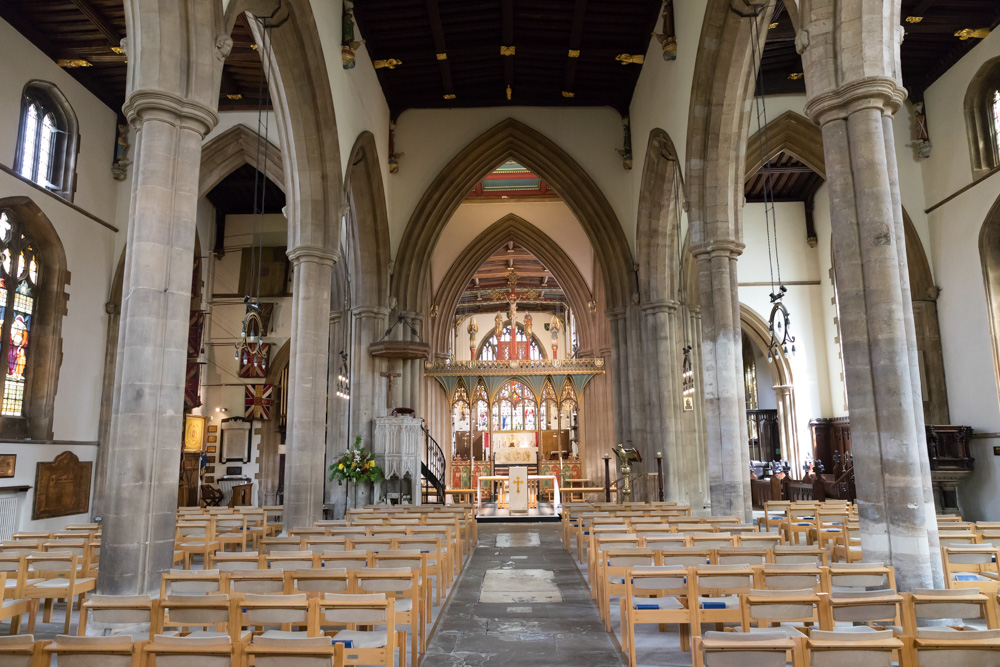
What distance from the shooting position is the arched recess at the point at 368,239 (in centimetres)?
1538

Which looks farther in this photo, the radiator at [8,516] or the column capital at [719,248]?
the radiator at [8,516]

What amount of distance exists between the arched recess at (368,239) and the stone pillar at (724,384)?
7761 millimetres

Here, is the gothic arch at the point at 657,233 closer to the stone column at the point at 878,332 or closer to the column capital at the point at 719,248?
the column capital at the point at 719,248

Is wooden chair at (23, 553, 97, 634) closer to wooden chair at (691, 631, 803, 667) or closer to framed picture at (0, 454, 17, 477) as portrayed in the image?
wooden chair at (691, 631, 803, 667)

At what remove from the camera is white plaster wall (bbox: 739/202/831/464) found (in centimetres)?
1902

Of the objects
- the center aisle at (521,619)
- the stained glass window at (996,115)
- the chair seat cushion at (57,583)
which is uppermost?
the stained glass window at (996,115)

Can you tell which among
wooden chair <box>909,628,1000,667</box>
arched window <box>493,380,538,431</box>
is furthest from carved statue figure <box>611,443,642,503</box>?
arched window <box>493,380,538,431</box>

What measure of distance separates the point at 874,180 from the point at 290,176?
8.37 metres

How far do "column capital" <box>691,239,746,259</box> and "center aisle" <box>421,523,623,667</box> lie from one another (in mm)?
5003

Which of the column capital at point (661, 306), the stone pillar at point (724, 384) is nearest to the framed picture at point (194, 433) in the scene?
the column capital at point (661, 306)

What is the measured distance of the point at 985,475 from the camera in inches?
504

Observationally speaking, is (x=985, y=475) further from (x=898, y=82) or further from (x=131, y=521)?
(x=131, y=521)

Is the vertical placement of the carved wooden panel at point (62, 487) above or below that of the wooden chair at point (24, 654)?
above

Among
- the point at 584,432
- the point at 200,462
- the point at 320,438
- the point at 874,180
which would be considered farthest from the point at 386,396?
the point at 874,180
